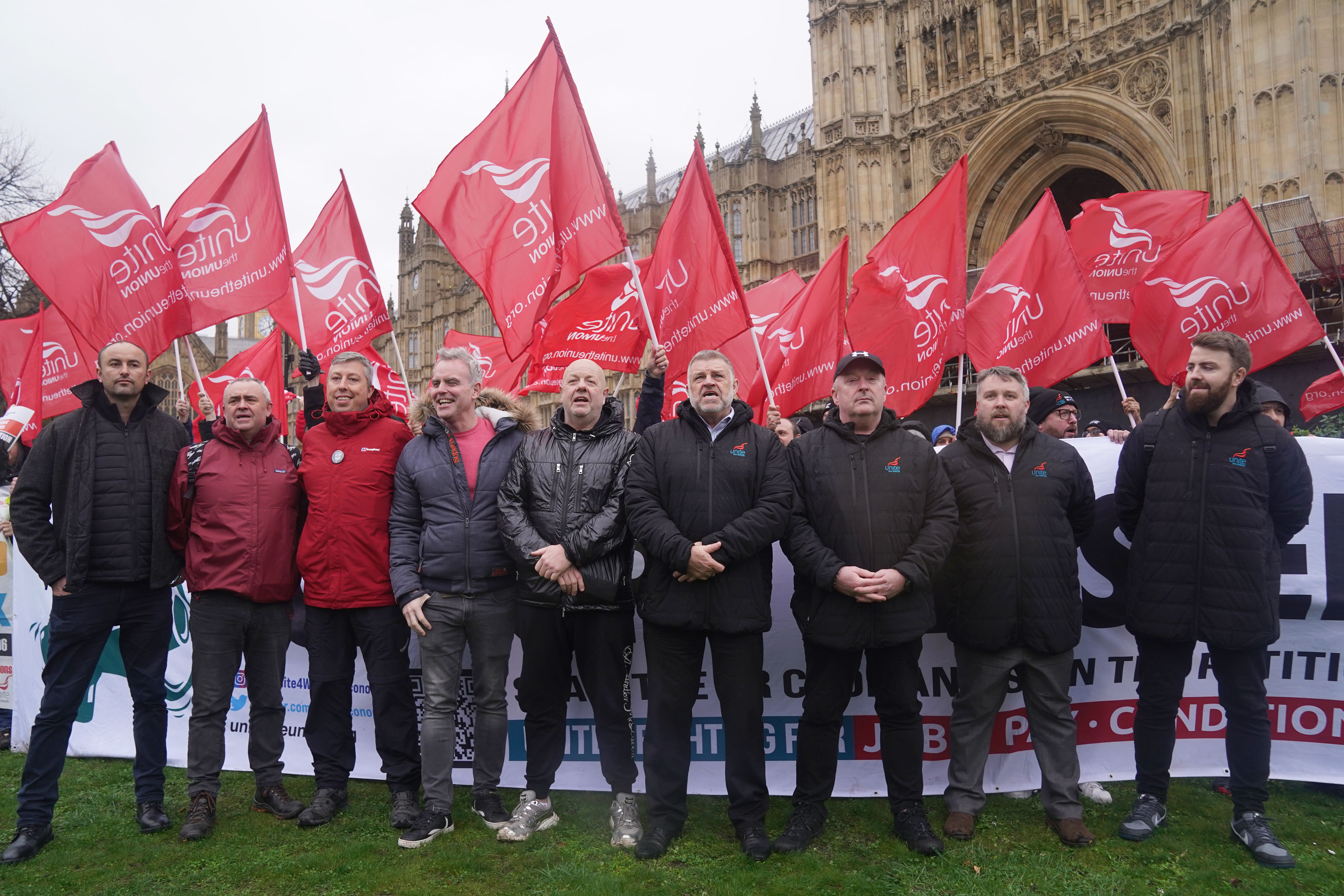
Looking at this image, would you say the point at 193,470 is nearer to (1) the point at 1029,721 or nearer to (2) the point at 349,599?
(2) the point at 349,599

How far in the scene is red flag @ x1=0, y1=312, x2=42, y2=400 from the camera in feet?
37.2

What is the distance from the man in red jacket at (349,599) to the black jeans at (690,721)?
1317 millimetres

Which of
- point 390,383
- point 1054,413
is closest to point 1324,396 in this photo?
point 1054,413

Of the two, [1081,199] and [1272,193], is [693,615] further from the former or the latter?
[1081,199]

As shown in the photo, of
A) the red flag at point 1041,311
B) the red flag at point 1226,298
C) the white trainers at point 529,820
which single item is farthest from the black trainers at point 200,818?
the red flag at point 1226,298

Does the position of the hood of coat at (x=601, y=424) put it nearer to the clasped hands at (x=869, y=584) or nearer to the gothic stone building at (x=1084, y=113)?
the clasped hands at (x=869, y=584)

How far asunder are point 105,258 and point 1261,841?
7717 millimetres

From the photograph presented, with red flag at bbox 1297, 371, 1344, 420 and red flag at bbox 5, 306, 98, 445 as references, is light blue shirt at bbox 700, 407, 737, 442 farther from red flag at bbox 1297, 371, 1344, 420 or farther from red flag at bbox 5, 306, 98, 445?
red flag at bbox 5, 306, 98, 445

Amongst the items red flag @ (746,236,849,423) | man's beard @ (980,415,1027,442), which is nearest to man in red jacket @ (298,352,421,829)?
man's beard @ (980,415,1027,442)

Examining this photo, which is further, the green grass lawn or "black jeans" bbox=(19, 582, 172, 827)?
"black jeans" bbox=(19, 582, 172, 827)

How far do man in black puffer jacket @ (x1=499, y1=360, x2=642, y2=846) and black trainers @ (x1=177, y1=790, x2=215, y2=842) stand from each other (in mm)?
1492

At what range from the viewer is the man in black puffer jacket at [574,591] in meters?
3.80

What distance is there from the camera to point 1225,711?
13.1 ft

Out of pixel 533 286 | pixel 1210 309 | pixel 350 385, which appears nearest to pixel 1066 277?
pixel 1210 309
